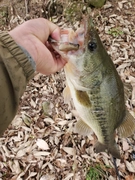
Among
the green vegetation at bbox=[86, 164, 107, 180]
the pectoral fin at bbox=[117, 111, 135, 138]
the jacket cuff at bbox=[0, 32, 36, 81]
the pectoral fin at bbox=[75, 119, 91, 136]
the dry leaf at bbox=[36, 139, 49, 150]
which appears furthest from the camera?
the dry leaf at bbox=[36, 139, 49, 150]

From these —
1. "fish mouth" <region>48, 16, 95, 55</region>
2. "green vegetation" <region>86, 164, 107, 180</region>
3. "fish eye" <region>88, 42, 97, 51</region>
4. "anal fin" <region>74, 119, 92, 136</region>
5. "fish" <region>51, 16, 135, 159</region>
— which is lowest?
"green vegetation" <region>86, 164, 107, 180</region>

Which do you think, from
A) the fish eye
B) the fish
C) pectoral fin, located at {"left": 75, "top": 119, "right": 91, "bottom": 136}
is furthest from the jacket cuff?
pectoral fin, located at {"left": 75, "top": 119, "right": 91, "bottom": 136}

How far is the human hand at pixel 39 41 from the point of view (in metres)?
2.12

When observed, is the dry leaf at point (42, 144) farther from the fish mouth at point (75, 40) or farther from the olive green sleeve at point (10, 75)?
the olive green sleeve at point (10, 75)

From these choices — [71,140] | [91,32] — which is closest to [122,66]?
[71,140]

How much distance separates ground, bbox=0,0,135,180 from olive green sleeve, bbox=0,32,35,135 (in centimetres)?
203

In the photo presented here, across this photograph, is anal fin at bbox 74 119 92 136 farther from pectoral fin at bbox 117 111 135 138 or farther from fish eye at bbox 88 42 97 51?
fish eye at bbox 88 42 97 51

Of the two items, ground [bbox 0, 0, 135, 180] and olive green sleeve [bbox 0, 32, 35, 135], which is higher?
olive green sleeve [bbox 0, 32, 35, 135]

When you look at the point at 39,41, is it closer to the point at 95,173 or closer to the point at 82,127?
the point at 82,127

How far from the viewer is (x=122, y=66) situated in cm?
470

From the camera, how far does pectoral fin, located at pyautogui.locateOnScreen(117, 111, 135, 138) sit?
280cm

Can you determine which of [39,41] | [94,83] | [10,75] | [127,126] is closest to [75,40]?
[39,41]

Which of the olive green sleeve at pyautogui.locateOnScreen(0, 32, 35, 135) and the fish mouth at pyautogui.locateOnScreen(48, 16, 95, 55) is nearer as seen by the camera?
the olive green sleeve at pyautogui.locateOnScreen(0, 32, 35, 135)

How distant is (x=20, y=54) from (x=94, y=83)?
2.58 ft
